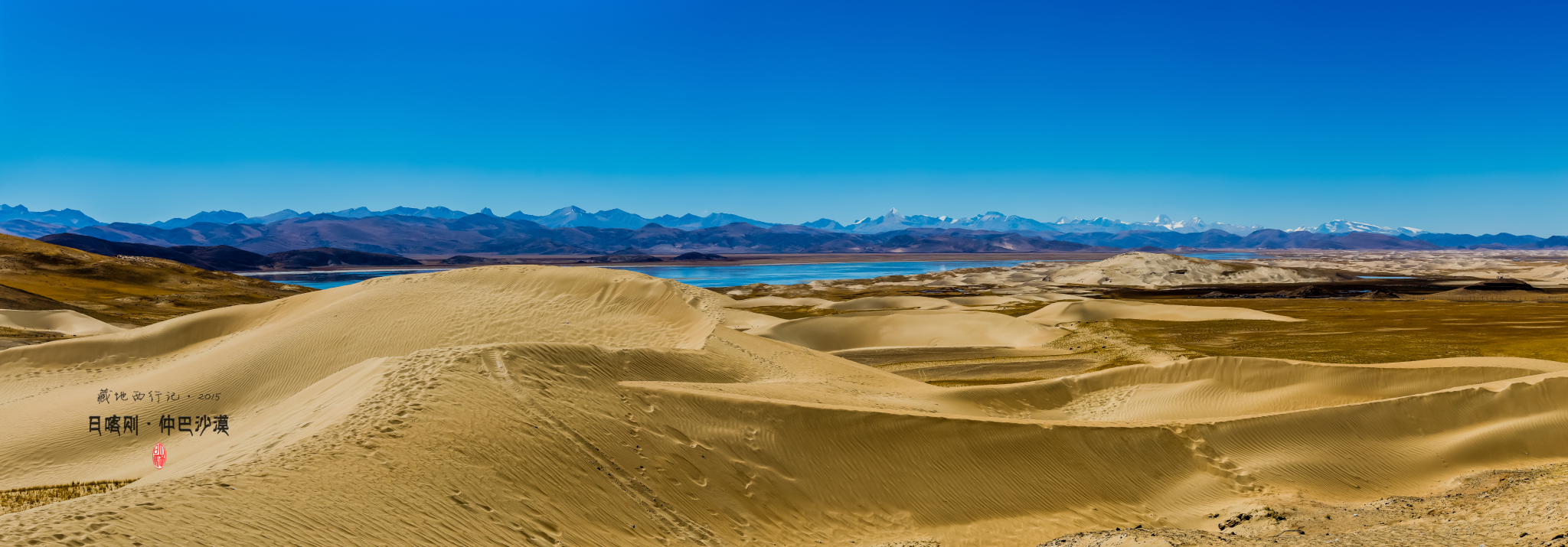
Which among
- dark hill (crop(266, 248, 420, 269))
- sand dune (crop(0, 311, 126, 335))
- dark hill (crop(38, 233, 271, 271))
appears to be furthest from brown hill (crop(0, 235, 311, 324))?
dark hill (crop(266, 248, 420, 269))

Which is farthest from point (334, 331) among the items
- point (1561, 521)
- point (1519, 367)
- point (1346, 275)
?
point (1346, 275)

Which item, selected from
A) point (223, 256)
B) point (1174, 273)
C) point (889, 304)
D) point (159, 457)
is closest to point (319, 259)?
point (223, 256)

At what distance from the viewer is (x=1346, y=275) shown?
104062 millimetres

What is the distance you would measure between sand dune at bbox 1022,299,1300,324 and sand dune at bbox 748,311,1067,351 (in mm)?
4500

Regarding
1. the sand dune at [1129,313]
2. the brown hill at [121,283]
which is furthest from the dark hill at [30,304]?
the sand dune at [1129,313]

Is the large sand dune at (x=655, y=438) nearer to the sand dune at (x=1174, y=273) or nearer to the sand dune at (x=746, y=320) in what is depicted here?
the sand dune at (x=746, y=320)

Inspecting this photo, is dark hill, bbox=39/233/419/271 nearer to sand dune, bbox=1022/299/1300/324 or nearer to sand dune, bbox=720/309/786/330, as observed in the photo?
sand dune, bbox=720/309/786/330

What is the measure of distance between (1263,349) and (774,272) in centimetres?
13644

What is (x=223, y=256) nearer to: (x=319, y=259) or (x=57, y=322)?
(x=319, y=259)

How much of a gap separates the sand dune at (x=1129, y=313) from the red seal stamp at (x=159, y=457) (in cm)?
3986

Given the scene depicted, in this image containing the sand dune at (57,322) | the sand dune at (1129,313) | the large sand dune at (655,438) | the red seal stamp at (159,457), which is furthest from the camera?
the sand dune at (1129,313)

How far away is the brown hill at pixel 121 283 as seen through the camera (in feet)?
171

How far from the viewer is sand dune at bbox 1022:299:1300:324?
44.8 meters

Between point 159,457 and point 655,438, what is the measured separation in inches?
335
